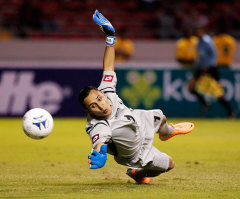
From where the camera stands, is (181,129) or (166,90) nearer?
(181,129)

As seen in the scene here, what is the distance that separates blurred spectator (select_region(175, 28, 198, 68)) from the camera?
18125 mm

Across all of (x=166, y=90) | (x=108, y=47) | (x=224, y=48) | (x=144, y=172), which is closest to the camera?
(x=144, y=172)

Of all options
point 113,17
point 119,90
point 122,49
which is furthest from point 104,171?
point 113,17

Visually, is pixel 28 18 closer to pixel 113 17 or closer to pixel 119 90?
pixel 113 17

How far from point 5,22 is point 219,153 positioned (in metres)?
11.1

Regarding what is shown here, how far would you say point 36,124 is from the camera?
7109 millimetres

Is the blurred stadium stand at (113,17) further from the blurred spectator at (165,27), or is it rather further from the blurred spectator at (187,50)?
the blurred spectator at (187,50)

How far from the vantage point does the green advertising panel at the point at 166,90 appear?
17.4m

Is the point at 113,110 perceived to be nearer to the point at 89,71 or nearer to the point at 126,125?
the point at 126,125

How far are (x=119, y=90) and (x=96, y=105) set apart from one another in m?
11.0

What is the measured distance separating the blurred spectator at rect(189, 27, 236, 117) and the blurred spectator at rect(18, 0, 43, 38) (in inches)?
215

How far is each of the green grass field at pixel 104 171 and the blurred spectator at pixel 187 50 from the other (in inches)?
205

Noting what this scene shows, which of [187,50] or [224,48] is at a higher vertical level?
[224,48]

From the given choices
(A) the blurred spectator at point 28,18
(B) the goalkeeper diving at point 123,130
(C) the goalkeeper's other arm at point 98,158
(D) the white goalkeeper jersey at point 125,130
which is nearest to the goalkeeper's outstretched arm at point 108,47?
(B) the goalkeeper diving at point 123,130
